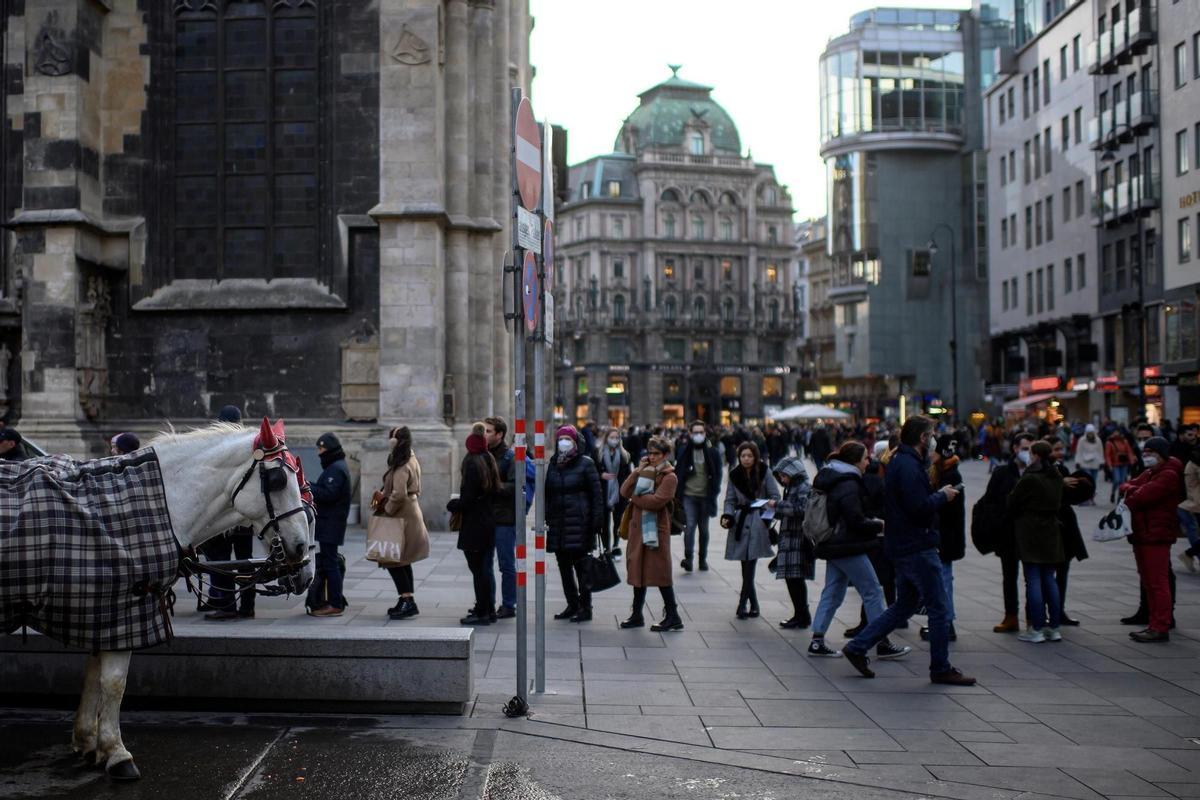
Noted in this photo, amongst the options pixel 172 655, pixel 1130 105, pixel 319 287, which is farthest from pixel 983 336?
pixel 172 655

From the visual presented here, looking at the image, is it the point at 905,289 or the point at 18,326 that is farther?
the point at 905,289

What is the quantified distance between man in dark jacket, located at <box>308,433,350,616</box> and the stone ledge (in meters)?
4.21

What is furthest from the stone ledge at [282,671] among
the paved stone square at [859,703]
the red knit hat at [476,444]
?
the red knit hat at [476,444]

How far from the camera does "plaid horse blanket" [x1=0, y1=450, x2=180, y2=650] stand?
6.18 metres

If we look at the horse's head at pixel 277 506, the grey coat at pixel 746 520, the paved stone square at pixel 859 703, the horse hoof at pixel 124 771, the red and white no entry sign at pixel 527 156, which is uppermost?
the red and white no entry sign at pixel 527 156

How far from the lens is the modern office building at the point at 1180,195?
39406mm

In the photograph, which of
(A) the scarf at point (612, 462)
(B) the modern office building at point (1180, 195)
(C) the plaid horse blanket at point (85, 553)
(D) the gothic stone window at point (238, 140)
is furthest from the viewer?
(B) the modern office building at point (1180, 195)

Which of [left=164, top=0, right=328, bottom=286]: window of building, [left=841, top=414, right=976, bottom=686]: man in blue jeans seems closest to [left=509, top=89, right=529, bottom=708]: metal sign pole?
[left=841, top=414, right=976, bottom=686]: man in blue jeans

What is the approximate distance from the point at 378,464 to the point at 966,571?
369 inches

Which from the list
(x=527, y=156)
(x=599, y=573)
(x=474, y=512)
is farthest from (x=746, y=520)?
(x=527, y=156)

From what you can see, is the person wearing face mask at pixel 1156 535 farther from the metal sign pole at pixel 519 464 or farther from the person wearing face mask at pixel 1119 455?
the person wearing face mask at pixel 1119 455

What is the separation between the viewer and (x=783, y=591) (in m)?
14.5

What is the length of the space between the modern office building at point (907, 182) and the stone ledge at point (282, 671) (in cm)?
7239

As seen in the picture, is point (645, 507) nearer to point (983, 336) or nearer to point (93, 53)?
point (93, 53)
